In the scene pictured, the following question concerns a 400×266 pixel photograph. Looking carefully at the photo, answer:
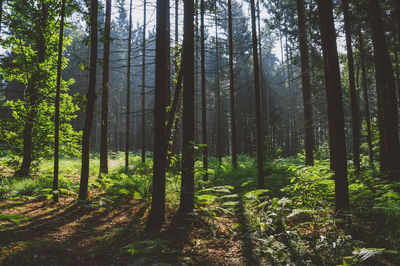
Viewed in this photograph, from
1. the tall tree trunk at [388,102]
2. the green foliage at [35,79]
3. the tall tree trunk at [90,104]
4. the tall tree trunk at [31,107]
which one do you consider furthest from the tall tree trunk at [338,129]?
the tall tree trunk at [31,107]

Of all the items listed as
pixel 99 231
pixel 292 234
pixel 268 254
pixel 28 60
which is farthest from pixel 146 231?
pixel 28 60

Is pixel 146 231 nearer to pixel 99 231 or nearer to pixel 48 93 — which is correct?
pixel 99 231

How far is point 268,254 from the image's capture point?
11.9 ft

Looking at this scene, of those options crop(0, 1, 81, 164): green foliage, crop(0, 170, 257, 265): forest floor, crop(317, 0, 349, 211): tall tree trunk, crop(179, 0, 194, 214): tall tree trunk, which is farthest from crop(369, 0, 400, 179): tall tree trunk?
crop(0, 1, 81, 164): green foliage

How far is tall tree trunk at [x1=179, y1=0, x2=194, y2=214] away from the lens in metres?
5.38

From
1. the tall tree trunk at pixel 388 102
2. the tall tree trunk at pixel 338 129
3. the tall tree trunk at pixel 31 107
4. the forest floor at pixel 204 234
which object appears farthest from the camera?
the tall tree trunk at pixel 31 107

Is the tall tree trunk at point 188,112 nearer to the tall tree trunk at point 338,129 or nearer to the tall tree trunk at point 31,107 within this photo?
the tall tree trunk at point 338,129

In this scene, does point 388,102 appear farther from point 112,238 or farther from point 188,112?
point 112,238

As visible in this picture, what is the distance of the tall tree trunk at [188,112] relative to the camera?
212 inches

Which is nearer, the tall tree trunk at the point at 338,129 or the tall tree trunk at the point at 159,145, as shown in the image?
the tall tree trunk at the point at 338,129

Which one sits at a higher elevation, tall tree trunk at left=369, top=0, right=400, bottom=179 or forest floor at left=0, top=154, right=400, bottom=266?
tall tree trunk at left=369, top=0, right=400, bottom=179

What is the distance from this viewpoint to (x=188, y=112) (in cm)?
549

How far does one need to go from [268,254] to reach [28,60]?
11723 mm

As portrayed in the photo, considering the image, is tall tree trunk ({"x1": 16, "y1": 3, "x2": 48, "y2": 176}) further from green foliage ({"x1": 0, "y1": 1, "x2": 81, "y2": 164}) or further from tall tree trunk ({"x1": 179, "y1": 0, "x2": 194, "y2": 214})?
tall tree trunk ({"x1": 179, "y1": 0, "x2": 194, "y2": 214})
